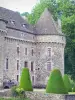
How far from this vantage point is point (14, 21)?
58.2 meters

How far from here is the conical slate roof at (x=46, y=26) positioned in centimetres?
6022

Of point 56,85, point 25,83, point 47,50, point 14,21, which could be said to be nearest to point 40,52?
point 47,50

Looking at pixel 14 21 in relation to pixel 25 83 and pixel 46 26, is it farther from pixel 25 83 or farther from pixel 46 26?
pixel 25 83

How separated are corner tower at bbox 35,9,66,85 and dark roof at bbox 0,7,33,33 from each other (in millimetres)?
1926

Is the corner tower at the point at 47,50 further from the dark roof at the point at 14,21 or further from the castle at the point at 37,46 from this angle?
the dark roof at the point at 14,21

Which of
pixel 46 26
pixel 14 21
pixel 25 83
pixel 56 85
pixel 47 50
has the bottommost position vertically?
pixel 56 85

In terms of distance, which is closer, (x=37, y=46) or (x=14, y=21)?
(x=14, y=21)


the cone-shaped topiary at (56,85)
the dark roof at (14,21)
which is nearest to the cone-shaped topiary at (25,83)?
the cone-shaped topiary at (56,85)

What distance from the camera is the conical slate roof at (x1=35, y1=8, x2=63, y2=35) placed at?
60219 mm

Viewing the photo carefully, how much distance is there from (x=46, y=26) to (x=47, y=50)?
3632 mm

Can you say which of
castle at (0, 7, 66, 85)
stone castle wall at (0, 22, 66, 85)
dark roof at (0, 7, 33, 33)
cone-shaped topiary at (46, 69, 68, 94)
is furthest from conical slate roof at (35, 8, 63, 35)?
cone-shaped topiary at (46, 69, 68, 94)

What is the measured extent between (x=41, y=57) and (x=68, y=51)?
344 inches

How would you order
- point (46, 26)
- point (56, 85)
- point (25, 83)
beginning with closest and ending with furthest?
1. point (56, 85)
2. point (25, 83)
3. point (46, 26)

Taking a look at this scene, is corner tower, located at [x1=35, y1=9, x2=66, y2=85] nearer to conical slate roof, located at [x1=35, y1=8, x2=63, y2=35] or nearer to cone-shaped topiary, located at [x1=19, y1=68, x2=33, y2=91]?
conical slate roof, located at [x1=35, y1=8, x2=63, y2=35]
